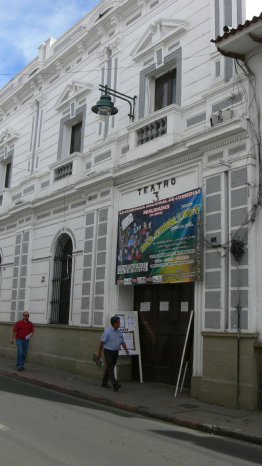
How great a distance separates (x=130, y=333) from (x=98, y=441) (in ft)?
16.7

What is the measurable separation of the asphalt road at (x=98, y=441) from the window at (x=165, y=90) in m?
7.23

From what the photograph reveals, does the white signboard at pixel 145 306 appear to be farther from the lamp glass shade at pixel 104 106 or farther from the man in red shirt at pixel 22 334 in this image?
the lamp glass shade at pixel 104 106

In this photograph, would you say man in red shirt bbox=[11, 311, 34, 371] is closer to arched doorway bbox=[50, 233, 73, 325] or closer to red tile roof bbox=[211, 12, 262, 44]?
arched doorway bbox=[50, 233, 73, 325]

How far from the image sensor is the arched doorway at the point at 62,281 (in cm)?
1366

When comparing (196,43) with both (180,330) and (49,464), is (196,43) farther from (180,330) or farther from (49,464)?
(49,464)

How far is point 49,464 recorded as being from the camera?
4.78 m

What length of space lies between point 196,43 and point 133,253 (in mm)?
4937

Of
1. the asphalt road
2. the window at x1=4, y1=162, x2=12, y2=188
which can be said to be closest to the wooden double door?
the asphalt road

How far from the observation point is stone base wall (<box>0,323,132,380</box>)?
11383mm

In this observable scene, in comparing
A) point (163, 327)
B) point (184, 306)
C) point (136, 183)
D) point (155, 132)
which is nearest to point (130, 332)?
point (163, 327)

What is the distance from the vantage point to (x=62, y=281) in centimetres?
1398

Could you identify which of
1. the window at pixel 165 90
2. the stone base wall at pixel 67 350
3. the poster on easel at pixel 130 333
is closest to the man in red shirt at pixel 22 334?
the stone base wall at pixel 67 350

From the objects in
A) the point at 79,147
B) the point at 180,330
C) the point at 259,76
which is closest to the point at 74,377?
the point at 180,330

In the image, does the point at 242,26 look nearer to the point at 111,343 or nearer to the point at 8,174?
the point at 111,343
